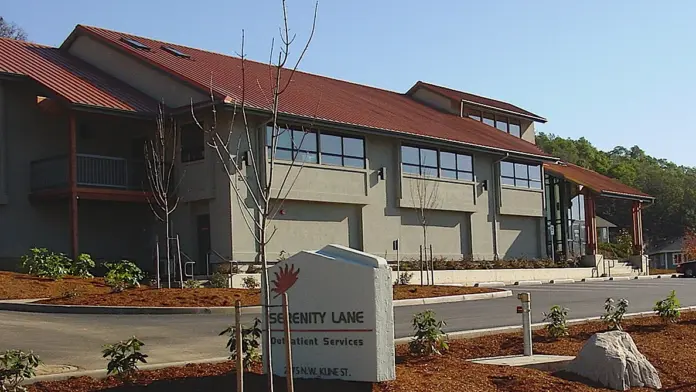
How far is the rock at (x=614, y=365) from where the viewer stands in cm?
964

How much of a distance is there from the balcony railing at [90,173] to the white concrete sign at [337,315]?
19540mm

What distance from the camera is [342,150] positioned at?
30.7 meters

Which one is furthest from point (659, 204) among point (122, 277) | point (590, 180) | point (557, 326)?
point (557, 326)

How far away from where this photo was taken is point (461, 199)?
3588 centimetres

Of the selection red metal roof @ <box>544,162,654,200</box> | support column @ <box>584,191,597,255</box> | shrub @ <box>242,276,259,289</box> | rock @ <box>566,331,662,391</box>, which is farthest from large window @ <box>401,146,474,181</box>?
rock @ <box>566,331,662,391</box>

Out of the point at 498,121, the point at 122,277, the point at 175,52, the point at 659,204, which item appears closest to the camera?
the point at 122,277

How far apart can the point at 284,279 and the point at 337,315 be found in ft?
2.23

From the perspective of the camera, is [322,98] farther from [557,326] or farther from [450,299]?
[557,326]

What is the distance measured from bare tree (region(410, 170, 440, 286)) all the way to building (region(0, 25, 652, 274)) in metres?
0.11

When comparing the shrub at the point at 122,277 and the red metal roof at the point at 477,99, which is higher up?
the red metal roof at the point at 477,99

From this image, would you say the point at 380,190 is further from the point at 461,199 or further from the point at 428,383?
the point at 428,383

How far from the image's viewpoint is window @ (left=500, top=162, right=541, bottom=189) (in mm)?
38844

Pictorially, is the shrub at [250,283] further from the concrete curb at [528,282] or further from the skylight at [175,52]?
the concrete curb at [528,282]

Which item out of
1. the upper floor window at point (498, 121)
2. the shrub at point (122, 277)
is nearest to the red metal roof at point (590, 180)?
the upper floor window at point (498, 121)
